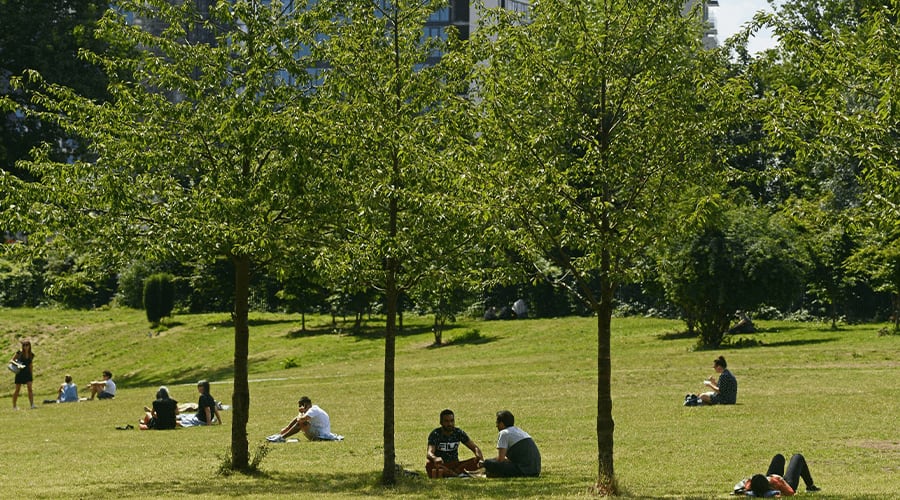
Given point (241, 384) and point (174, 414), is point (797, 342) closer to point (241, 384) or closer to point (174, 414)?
point (174, 414)

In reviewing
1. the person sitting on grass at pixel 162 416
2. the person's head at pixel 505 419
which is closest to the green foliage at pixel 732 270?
the person sitting on grass at pixel 162 416

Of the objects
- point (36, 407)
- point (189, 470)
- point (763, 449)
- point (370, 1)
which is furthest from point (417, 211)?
point (36, 407)

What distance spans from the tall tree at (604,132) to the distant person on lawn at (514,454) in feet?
7.77

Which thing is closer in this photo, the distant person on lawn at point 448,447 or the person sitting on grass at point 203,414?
the distant person on lawn at point 448,447

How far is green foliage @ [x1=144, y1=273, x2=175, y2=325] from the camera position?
189 feet

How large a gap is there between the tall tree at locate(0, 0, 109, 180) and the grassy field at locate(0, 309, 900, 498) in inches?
354

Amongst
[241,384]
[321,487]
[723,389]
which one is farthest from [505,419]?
[723,389]

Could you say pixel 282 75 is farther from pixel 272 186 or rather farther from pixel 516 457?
pixel 516 457

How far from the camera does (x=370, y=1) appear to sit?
1648 cm

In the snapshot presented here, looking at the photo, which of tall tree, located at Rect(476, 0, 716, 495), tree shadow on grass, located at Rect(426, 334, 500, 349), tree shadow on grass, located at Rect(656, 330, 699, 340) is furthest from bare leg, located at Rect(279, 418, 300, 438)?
tree shadow on grass, located at Rect(656, 330, 699, 340)

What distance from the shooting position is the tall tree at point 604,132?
1449 cm

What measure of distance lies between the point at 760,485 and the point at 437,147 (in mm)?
6324

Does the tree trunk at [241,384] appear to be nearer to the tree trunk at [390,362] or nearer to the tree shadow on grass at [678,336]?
the tree trunk at [390,362]

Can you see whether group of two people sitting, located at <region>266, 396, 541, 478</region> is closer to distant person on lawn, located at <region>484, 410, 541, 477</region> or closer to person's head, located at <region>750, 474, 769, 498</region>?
distant person on lawn, located at <region>484, 410, 541, 477</region>
